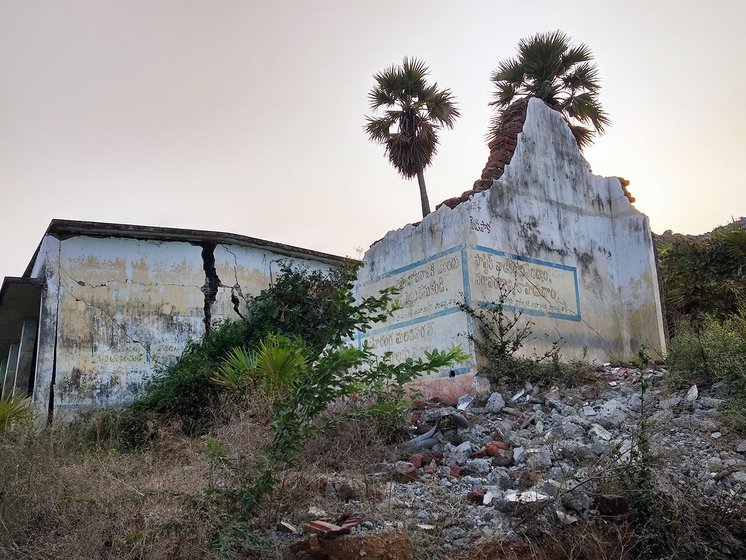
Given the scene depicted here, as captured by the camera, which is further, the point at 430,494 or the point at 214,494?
the point at 430,494

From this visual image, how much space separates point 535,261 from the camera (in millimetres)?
11789

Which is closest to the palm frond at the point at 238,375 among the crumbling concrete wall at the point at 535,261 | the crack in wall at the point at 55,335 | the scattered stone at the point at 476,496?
the crumbling concrete wall at the point at 535,261

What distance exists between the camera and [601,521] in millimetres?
5949

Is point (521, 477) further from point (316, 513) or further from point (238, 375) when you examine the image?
point (238, 375)

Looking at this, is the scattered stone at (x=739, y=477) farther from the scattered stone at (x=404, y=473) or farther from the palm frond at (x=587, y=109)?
the palm frond at (x=587, y=109)

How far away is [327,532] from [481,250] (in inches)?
243

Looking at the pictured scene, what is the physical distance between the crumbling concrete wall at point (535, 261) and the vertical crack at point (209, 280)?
4.94m

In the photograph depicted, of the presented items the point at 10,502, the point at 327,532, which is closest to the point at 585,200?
the point at 327,532

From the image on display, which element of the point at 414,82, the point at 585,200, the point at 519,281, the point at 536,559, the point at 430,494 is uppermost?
the point at 414,82

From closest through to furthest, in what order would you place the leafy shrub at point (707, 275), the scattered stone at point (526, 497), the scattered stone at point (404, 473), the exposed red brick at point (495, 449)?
the scattered stone at point (526, 497), the scattered stone at point (404, 473), the exposed red brick at point (495, 449), the leafy shrub at point (707, 275)

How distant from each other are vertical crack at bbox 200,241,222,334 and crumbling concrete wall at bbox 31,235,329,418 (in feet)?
0.07

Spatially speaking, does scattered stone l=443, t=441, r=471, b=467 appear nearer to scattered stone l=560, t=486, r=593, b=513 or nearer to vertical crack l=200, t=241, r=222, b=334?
scattered stone l=560, t=486, r=593, b=513

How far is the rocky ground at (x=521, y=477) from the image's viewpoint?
575 centimetres

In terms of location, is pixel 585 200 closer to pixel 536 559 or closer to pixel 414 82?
pixel 536 559
